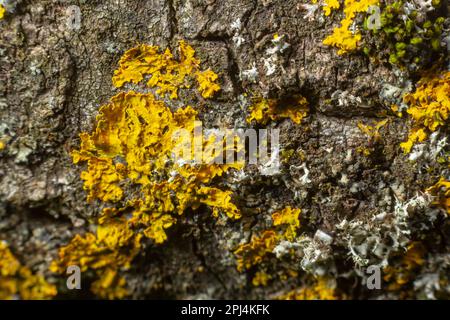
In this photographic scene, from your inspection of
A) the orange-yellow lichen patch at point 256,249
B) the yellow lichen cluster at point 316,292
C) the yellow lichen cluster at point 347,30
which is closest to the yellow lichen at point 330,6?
the yellow lichen cluster at point 347,30

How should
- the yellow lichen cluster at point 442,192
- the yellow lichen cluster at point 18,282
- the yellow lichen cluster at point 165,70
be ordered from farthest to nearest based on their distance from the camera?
the yellow lichen cluster at point 165,70 → the yellow lichen cluster at point 442,192 → the yellow lichen cluster at point 18,282

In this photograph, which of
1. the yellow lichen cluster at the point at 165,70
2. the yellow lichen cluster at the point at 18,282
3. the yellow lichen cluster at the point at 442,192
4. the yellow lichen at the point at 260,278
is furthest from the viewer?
the yellow lichen at the point at 260,278

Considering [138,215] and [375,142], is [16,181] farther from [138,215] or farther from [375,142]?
[375,142]

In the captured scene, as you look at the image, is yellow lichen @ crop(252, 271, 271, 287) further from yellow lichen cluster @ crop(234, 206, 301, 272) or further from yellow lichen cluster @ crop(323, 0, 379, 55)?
yellow lichen cluster @ crop(323, 0, 379, 55)

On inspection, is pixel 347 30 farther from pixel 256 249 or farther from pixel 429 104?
pixel 256 249

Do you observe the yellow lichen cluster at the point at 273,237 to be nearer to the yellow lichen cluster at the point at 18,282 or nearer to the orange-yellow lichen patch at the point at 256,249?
the orange-yellow lichen patch at the point at 256,249

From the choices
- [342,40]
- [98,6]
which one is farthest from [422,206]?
[98,6]

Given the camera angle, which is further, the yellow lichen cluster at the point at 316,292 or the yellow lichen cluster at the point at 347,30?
the yellow lichen cluster at the point at 316,292
